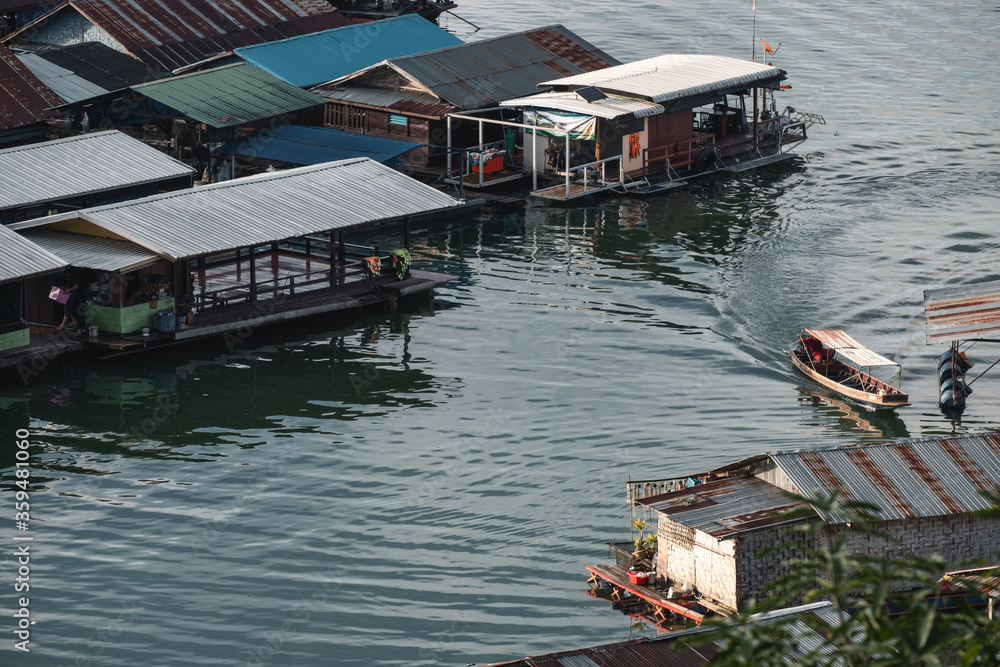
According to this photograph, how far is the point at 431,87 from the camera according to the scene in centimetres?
7169

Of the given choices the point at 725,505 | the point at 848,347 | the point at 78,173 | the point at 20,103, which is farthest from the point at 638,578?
the point at 20,103

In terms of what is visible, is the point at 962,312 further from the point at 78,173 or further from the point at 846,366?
the point at 78,173

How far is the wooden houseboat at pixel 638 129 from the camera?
69.5 m

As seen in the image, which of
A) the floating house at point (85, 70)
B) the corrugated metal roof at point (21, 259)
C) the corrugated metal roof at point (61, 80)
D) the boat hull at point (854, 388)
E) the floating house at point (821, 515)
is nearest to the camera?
the floating house at point (821, 515)

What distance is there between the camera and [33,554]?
→ 36469 mm

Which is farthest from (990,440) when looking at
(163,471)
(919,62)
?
(919,62)

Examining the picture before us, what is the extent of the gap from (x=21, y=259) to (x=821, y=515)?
2841 cm

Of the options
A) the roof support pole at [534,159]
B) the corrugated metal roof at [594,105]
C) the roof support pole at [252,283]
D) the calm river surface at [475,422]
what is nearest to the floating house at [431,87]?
the corrugated metal roof at [594,105]

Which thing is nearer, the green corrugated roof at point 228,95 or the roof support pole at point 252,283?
the roof support pole at point 252,283

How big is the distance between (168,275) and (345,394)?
8391 mm

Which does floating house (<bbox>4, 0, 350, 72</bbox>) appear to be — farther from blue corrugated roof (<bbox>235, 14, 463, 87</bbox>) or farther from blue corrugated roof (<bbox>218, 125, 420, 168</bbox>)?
blue corrugated roof (<bbox>218, 125, 420, 168</bbox>)

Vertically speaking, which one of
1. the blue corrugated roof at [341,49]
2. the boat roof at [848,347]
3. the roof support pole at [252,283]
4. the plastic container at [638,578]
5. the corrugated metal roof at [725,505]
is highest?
the blue corrugated roof at [341,49]

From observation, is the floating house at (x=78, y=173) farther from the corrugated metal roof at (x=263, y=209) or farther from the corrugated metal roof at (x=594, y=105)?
the corrugated metal roof at (x=594, y=105)

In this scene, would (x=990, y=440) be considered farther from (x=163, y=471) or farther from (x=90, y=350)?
(x=90, y=350)
